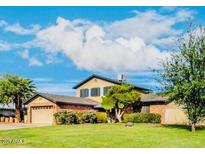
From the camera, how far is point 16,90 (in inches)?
2035

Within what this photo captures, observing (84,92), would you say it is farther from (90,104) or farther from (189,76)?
(189,76)

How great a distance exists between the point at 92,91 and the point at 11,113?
46.5 feet

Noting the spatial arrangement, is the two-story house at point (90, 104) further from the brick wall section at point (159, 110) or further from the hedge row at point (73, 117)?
the hedge row at point (73, 117)

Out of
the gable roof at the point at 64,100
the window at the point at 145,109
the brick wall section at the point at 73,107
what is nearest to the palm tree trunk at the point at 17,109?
the gable roof at the point at 64,100

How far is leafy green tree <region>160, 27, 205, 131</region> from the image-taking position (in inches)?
1174

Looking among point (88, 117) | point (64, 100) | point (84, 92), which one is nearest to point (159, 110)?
point (88, 117)

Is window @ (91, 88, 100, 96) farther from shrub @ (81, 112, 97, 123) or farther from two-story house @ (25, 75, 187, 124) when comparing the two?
shrub @ (81, 112, 97, 123)

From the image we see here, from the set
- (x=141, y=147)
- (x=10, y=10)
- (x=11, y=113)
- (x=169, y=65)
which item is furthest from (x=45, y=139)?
(x=11, y=113)

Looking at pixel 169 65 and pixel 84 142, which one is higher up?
pixel 169 65

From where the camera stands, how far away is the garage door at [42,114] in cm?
4497

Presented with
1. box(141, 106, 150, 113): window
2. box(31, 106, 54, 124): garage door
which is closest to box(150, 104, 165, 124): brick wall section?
box(141, 106, 150, 113): window

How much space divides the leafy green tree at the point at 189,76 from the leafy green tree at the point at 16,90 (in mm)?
23920
